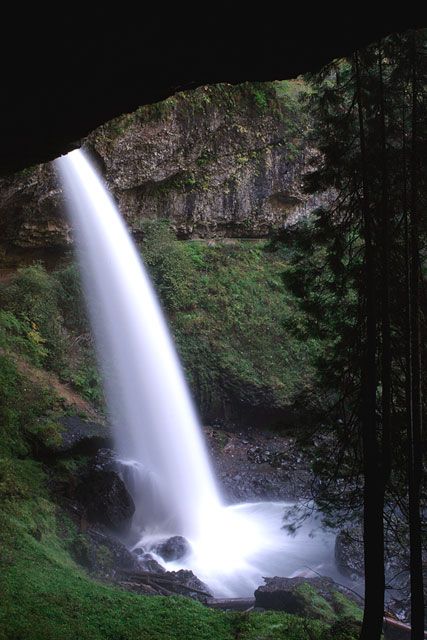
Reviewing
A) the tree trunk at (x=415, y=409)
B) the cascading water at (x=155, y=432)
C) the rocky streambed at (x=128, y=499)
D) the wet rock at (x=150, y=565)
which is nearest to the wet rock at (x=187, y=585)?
the rocky streambed at (x=128, y=499)

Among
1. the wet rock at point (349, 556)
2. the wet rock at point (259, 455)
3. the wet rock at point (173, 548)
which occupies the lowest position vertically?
the wet rock at point (173, 548)

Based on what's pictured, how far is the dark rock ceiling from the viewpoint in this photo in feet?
12.9

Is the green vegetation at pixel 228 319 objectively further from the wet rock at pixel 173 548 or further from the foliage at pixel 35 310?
the wet rock at pixel 173 548

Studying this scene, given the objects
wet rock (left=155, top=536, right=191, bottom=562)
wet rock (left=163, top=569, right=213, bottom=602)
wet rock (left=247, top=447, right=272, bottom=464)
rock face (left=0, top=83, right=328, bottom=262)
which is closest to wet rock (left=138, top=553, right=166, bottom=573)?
wet rock (left=163, top=569, right=213, bottom=602)

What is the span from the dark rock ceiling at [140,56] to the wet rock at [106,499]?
22.8 ft

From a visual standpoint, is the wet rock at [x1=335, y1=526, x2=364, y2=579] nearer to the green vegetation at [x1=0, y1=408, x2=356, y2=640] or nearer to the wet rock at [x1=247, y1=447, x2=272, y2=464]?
the green vegetation at [x1=0, y1=408, x2=356, y2=640]

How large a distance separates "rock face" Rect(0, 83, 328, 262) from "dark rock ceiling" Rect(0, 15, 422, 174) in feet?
32.5

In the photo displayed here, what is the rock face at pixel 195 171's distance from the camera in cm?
1500

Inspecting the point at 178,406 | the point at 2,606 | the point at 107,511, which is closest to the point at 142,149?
the point at 178,406

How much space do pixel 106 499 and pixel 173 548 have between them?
158cm

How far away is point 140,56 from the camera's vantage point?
170 inches

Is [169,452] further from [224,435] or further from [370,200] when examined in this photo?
[370,200]

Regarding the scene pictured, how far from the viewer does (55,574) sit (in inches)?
277

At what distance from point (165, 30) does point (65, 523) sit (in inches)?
312
